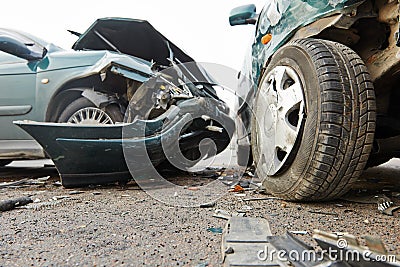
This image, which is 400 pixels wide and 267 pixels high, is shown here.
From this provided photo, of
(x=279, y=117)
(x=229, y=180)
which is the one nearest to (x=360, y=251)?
(x=279, y=117)

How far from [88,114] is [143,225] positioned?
5.02 ft

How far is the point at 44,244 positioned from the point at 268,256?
0.79m

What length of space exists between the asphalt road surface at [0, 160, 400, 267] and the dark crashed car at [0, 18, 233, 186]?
13.7 inches

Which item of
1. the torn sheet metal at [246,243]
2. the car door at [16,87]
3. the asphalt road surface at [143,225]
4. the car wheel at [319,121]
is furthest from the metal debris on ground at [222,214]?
the car door at [16,87]

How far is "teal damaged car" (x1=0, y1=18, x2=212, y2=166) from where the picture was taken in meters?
2.68

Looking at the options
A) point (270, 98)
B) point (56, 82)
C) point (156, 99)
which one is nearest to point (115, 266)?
point (270, 98)

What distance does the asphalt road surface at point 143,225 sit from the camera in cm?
106

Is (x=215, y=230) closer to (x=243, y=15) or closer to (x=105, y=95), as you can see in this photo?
(x=105, y=95)

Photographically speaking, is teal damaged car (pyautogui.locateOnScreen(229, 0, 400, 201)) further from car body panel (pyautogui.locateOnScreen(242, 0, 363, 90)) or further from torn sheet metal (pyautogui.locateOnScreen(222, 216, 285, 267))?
torn sheet metal (pyautogui.locateOnScreen(222, 216, 285, 267))

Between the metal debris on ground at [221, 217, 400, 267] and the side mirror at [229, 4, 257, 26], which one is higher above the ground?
the side mirror at [229, 4, 257, 26]

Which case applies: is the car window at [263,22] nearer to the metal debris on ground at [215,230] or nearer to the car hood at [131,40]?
the car hood at [131,40]

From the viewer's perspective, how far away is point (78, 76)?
108 inches

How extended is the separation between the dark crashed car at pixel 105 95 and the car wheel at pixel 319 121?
939 millimetres

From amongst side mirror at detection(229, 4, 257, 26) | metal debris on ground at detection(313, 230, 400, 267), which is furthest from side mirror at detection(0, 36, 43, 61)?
metal debris on ground at detection(313, 230, 400, 267)
